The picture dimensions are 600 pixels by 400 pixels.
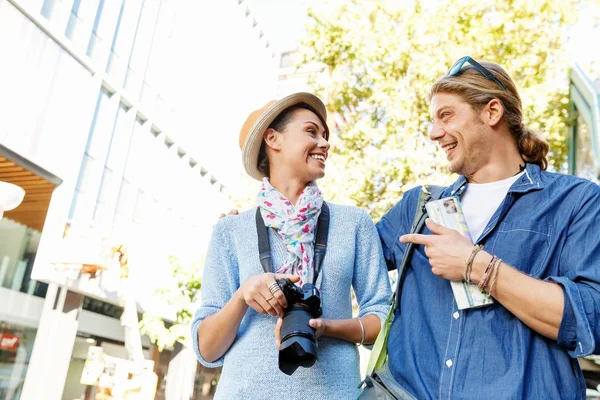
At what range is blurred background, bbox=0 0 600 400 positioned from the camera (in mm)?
10367

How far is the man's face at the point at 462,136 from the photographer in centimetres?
223

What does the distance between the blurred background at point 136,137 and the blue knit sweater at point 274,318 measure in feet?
16.0

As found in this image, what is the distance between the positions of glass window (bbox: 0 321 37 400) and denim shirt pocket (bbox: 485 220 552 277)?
439 inches

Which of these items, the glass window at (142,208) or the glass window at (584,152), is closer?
the glass window at (584,152)

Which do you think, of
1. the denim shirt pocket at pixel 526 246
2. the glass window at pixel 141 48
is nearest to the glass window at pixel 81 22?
the glass window at pixel 141 48

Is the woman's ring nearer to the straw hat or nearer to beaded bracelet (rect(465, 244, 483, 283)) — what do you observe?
beaded bracelet (rect(465, 244, 483, 283))

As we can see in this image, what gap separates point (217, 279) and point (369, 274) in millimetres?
607

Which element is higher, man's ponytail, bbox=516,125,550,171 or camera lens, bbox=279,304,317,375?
man's ponytail, bbox=516,125,550,171

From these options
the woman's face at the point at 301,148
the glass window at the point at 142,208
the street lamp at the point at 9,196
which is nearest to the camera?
the woman's face at the point at 301,148

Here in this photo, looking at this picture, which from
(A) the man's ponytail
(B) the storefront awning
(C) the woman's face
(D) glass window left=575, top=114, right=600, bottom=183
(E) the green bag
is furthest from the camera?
(B) the storefront awning

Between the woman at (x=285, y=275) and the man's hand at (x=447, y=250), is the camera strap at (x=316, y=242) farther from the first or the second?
the man's hand at (x=447, y=250)

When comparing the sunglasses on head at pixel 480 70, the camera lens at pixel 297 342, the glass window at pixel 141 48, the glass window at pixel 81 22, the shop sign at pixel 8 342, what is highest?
the glass window at pixel 141 48

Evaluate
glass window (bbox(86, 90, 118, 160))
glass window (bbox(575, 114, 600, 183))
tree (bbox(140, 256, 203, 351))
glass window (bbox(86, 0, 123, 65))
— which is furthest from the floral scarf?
tree (bbox(140, 256, 203, 351))

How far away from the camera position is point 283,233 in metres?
2.20
